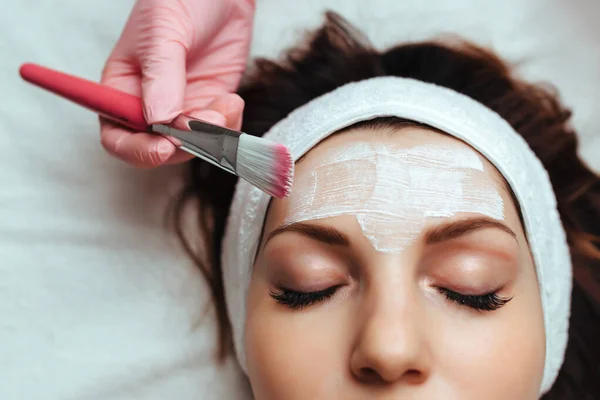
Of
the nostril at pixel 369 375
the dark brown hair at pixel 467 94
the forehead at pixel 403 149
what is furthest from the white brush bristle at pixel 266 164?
the dark brown hair at pixel 467 94

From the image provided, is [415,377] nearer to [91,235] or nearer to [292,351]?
[292,351]

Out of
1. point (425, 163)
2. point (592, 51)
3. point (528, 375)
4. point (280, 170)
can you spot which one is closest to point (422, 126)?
point (425, 163)

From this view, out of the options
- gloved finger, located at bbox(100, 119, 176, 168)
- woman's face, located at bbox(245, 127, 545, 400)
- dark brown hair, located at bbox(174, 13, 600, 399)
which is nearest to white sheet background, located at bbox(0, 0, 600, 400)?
dark brown hair, located at bbox(174, 13, 600, 399)

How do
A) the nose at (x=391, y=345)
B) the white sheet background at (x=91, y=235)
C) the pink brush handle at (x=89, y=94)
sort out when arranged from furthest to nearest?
the white sheet background at (x=91, y=235), the pink brush handle at (x=89, y=94), the nose at (x=391, y=345)

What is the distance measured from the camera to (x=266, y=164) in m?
0.74

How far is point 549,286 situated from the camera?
0.96 meters

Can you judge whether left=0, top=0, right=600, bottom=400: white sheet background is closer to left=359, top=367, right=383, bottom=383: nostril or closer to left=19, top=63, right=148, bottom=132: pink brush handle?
left=19, top=63, right=148, bottom=132: pink brush handle

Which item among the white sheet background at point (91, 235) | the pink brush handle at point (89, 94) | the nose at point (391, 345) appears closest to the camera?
the nose at point (391, 345)

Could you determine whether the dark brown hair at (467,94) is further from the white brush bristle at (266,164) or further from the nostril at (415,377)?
the nostril at (415,377)

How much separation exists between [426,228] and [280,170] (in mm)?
201

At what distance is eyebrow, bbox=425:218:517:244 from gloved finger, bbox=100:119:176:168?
0.39m

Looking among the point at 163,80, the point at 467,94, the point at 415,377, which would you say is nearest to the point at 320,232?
the point at 415,377

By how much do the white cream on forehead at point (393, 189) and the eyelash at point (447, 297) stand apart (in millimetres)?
95

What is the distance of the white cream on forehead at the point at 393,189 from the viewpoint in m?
0.76
